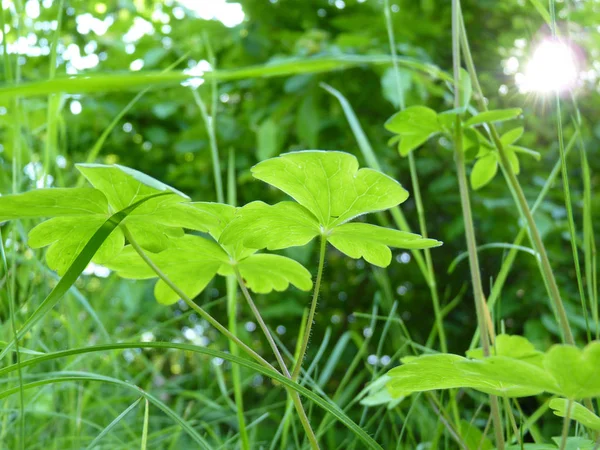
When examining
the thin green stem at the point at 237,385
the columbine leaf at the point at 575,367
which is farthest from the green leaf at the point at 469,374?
the thin green stem at the point at 237,385

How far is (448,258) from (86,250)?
4.48ft

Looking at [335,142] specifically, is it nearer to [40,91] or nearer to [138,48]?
[138,48]

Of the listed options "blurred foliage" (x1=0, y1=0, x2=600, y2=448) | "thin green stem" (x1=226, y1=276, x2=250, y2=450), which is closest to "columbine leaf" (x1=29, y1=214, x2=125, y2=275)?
"thin green stem" (x1=226, y1=276, x2=250, y2=450)

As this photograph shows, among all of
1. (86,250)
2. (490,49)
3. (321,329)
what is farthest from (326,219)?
(490,49)

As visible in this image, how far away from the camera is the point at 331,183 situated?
33 cm

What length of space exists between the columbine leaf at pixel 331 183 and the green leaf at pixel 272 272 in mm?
70

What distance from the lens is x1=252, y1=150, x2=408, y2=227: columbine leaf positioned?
312mm

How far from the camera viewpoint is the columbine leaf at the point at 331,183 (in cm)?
31

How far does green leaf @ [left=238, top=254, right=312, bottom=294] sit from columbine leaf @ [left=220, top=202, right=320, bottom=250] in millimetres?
46

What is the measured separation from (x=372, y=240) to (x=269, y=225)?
0.06 m

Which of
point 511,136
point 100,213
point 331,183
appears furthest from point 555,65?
point 100,213

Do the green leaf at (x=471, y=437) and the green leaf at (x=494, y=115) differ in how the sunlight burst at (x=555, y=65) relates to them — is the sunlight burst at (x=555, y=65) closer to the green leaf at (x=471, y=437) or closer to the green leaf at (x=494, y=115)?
the green leaf at (x=494, y=115)

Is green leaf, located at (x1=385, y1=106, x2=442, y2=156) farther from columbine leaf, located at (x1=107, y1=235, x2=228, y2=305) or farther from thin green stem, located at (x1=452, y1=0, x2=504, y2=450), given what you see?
columbine leaf, located at (x1=107, y1=235, x2=228, y2=305)

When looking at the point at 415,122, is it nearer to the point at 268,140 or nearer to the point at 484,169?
the point at 484,169
